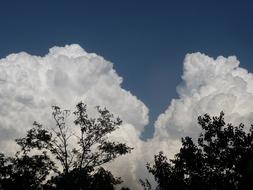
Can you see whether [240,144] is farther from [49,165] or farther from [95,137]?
[49,165]

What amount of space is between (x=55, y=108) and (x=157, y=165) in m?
15.8

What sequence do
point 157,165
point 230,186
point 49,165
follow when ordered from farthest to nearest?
point 157,165 → point 49,165 → point 230,186

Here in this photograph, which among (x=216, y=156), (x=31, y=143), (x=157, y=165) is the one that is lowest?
(x=216, y=156)

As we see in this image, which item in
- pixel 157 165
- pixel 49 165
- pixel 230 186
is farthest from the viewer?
pixel 157 165

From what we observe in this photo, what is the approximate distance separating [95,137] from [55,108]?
6.27 meters

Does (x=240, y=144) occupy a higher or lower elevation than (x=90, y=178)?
lower

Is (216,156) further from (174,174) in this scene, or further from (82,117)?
(82,117)

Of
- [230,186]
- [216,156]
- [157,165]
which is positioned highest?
[157,165]

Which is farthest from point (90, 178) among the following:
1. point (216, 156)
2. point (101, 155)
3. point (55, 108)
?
point (216, 156)

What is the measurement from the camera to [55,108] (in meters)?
61.2

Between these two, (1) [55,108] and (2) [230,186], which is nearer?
(2) [230,186]

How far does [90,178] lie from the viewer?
6469 centimetres

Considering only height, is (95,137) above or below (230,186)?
above

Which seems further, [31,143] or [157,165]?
[157,165]
